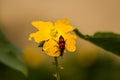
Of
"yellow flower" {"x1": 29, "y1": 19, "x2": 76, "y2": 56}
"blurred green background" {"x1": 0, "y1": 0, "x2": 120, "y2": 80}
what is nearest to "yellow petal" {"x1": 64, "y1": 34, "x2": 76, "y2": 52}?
"yellow flower" {"x1": 29, "y1": 19, "x2": 76, "y2": 56}

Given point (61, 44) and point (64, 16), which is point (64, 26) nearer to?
point (61, 44)

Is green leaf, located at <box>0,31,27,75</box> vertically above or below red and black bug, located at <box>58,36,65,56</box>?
below

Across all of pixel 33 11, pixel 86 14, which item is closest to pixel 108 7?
pixel 86 14

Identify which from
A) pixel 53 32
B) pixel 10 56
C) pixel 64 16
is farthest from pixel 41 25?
pixel 64 16

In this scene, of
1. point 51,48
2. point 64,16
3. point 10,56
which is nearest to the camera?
point 51,48

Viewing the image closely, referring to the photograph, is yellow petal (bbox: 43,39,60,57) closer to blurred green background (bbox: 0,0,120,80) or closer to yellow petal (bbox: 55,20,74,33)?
yellow petal (bbox: 55,20,74,33)

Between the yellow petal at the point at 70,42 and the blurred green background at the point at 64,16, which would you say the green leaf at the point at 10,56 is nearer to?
the yellow petal at the point at 70,42
